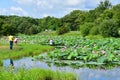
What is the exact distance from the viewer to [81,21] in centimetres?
10619

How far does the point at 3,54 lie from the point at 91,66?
9.09m

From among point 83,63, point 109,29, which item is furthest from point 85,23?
point 83,63

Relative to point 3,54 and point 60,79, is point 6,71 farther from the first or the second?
point 3,54

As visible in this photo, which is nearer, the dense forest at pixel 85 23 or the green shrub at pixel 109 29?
the green shrub at pixel 109 29

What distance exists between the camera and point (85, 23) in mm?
77312

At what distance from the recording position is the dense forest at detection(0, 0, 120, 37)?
61241 millimetres

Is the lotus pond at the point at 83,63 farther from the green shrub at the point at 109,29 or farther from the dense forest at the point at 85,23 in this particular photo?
the dense forest at the point at 85,23

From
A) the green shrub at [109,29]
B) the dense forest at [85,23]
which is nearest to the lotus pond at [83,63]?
the green shrub at [109,29]

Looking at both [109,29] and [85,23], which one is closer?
[109,29]

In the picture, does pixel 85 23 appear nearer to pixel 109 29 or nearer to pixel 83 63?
pixel 109 29

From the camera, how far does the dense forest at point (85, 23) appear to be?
201ft

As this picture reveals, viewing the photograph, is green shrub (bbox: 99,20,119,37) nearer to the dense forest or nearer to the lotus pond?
the dense forest

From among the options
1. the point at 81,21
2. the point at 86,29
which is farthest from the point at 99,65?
the point at 81,21

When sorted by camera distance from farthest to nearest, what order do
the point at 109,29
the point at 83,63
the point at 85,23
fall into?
1. the point at 85,23
2. the point at 109,29
3. the point at 83,63
